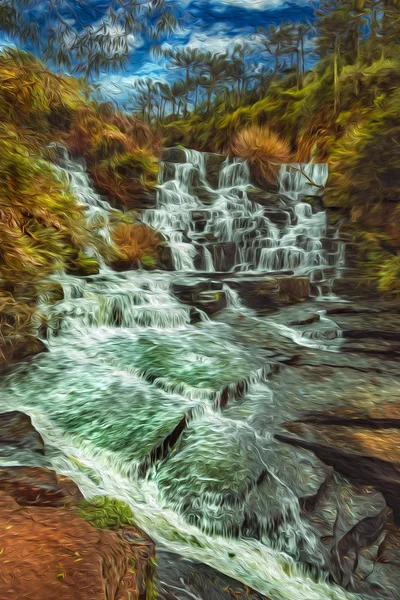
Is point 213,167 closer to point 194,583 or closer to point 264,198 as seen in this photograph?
point 264,198

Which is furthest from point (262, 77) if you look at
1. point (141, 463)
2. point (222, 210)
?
point (141, 463)

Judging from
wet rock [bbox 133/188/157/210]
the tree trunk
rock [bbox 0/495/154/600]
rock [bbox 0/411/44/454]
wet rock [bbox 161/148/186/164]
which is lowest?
rock [bbox 0/411/44/454]

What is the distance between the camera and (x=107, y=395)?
3.87 m

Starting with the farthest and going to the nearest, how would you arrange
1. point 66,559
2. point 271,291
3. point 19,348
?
point 271,291 < point 19,348 < point 66,559

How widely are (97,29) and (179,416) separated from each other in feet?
28.0

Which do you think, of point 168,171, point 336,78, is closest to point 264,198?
point 168,171

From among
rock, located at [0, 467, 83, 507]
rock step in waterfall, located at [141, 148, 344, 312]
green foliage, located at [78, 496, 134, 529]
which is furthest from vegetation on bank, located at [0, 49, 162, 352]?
green foliage, located at [78, 496, 134, 529]

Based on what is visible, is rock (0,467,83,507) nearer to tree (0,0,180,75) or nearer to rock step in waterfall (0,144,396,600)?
rock step in waterfall (0,144,396,600)

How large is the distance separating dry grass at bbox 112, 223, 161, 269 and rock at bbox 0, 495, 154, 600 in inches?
227

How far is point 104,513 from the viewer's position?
1874 mm

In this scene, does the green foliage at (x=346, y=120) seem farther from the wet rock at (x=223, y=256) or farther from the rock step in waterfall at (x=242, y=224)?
the wet rock at (x=223, y=256)

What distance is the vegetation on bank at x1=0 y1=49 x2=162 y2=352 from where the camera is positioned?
5.30 m

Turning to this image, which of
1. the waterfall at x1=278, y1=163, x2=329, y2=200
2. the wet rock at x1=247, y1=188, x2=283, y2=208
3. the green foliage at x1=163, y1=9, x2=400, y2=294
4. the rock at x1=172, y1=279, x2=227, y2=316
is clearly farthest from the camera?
the waterfall at x1=278, y1=163, x2=329, y2=200

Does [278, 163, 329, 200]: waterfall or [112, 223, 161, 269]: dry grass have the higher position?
[278, 163, 329, 200]: waterfall
